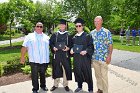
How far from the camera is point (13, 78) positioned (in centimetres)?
869

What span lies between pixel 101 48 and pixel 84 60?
1.85 feet

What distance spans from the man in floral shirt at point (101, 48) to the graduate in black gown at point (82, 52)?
150mm

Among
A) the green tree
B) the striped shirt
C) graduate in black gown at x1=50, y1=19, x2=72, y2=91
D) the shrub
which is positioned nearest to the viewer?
the striped shirt

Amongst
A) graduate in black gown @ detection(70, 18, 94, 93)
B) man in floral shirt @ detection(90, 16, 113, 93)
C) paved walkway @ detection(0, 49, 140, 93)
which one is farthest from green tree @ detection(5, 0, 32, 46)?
man in floral shirt @ detection(90, 16, 113, 93)

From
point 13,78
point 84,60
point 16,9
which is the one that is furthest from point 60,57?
point 16,9

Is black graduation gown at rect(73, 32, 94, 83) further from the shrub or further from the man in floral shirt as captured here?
the shrub

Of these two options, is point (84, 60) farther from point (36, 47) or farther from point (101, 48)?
point (36, 47)

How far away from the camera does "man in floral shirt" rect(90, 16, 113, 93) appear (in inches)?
244

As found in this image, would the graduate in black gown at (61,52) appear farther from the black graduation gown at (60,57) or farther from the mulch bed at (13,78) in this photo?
the mulch bed at (13,78)

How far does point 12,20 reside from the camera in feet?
71.6

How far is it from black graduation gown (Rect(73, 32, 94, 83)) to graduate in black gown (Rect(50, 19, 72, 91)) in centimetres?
28

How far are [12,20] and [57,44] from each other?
52.1ft

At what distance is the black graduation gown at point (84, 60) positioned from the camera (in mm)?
6367

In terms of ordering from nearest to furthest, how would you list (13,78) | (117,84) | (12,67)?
(117,84) → (13,78) → (12,67)
